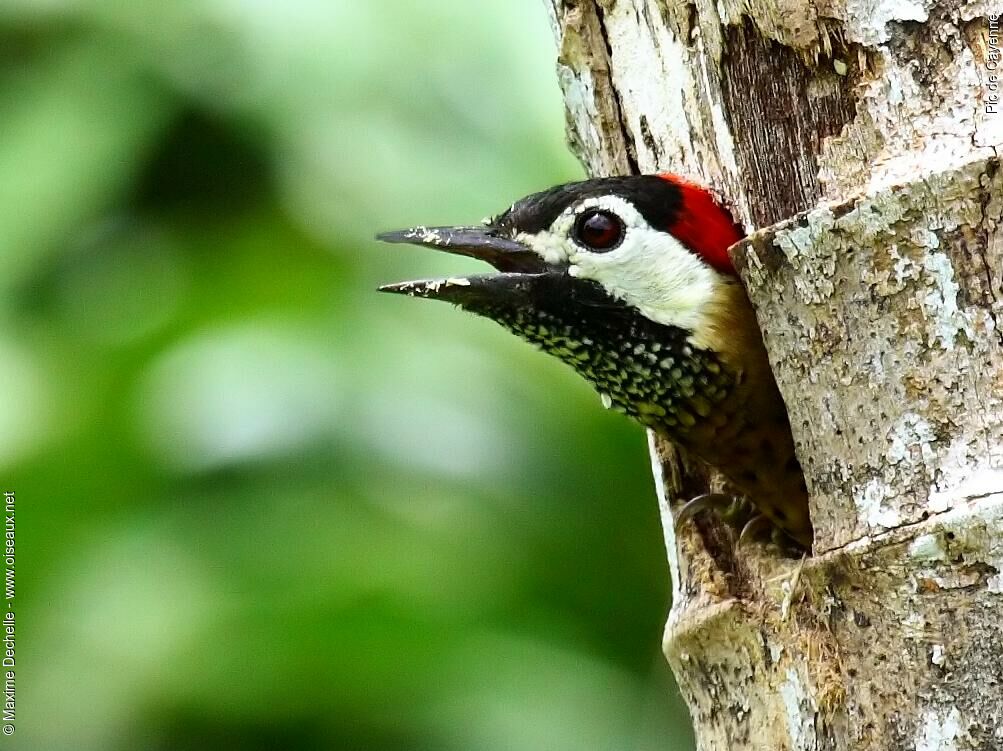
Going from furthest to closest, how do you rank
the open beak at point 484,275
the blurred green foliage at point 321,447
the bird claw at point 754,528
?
the blurred green foliage at point 321,447 → the bird claw at point 754,528 → the open beak at point 484,275

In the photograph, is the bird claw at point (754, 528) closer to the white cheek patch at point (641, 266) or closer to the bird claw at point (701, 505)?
the bird claw at point (701, 505)

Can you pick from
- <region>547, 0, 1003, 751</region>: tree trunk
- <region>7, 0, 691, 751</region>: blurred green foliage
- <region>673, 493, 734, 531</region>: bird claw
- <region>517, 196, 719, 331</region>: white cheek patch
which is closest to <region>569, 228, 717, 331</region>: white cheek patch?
<region>517, 196, 719, 331</region>: white cheek patch

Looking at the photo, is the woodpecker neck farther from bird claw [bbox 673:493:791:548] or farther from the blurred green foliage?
the blurred green foliage

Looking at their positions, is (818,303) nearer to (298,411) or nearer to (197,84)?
(298,411)

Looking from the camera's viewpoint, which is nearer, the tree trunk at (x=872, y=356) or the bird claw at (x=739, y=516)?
the tree trunk at (x=872, y=356)

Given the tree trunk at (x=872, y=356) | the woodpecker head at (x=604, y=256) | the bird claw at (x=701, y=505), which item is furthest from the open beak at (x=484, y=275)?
the bird claw at (x=701, y=505)

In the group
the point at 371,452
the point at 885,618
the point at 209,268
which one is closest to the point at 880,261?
the point at 885,618

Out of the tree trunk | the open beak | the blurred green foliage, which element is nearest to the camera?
the tree trunk
